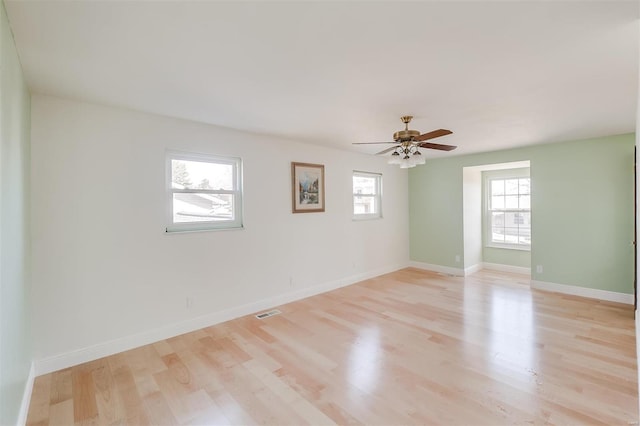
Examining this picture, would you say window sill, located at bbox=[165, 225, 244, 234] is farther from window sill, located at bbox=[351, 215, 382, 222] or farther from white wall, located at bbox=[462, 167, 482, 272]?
white wall, located at bbox=[462, 167, 482, 272]

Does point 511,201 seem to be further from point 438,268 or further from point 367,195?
point 367,195

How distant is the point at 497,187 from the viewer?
6.23m

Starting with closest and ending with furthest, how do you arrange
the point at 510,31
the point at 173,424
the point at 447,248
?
the point at 510,31, the point at 173,424, the point at 447,248

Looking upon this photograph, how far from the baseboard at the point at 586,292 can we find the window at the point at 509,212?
4.17 ft

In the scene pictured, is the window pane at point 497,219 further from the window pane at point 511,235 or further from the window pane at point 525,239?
the window pane at point 525,239

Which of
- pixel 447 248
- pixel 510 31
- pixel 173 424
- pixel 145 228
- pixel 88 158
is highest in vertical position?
pixel 510 31

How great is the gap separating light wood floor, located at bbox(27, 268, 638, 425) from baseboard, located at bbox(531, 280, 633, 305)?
352mm

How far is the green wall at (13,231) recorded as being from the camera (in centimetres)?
149

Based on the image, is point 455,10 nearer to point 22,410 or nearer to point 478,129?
point 478,129

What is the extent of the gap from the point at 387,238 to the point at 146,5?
209 inches

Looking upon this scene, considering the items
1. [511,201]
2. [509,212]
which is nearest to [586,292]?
[509,212]

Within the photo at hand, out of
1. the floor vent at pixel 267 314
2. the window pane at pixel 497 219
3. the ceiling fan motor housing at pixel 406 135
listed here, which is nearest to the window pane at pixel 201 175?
the floor vent at pixel 267 314

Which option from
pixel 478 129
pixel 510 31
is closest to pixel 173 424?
pixel 510 31

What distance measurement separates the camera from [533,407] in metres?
2.00
